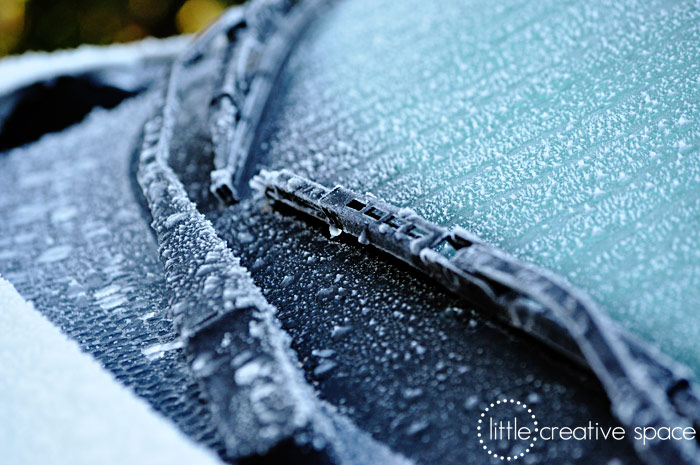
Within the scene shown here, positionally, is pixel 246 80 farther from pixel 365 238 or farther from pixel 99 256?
pixel 365 238

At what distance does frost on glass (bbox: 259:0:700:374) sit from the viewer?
121 cm

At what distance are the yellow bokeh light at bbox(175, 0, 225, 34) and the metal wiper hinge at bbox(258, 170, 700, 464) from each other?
9499 millimetres

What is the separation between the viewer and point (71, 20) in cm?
1013

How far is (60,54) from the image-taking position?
3066mm

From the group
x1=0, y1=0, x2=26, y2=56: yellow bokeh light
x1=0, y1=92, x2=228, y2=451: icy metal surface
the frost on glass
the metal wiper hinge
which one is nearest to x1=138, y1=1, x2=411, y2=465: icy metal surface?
x1=0, y1=92, x2=228, y2=451: icy metal surface

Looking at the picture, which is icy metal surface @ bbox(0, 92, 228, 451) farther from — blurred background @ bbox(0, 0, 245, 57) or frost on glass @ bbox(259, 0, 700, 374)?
blurred background @ bbox(0, 0, 245, 57)

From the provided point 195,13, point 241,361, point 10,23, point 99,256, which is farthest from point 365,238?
point 10,23

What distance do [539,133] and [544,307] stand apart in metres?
0.65

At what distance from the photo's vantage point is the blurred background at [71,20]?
10.1 meters

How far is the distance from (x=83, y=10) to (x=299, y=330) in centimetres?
1049

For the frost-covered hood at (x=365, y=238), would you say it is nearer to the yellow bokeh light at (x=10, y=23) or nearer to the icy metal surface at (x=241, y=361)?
the icy metal surface at (x=241, y=361)

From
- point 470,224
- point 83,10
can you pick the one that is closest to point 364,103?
point 470,224

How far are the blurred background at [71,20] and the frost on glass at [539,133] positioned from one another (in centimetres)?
→ 864

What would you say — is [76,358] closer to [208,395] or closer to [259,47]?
[208,395]
